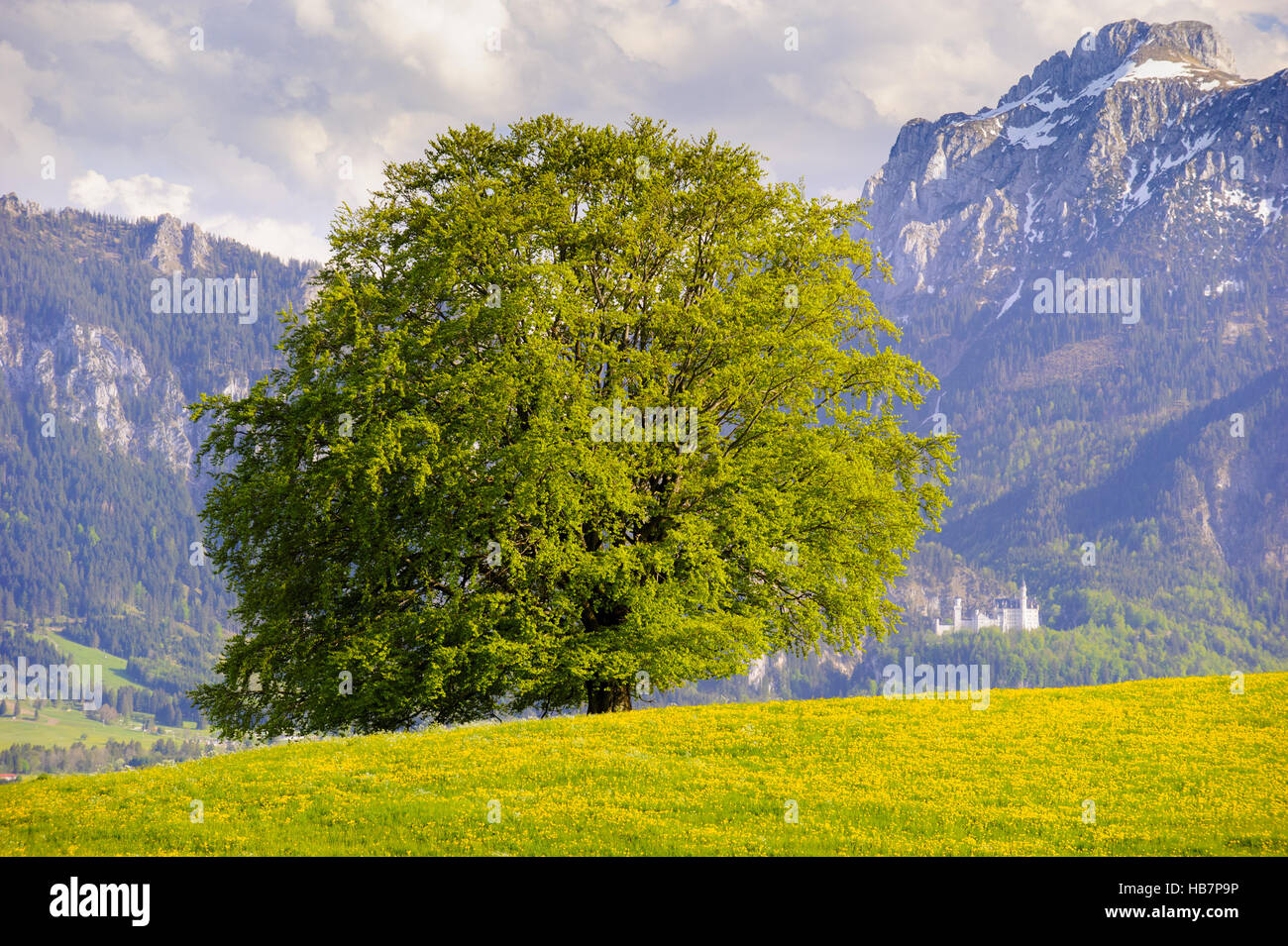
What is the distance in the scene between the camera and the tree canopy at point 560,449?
1265 inches

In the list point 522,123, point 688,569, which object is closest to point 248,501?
point 688,569

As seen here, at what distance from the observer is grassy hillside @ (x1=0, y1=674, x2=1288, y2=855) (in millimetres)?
19531

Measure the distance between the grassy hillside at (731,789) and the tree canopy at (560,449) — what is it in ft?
10.3

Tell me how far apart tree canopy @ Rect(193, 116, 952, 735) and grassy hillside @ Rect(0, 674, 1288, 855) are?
3.13 meters

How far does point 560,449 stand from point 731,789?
12122 mm

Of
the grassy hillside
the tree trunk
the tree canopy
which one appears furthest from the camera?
the tree trunk

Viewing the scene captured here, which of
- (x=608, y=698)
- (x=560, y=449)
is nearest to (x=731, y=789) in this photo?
(x=560, y=449)
